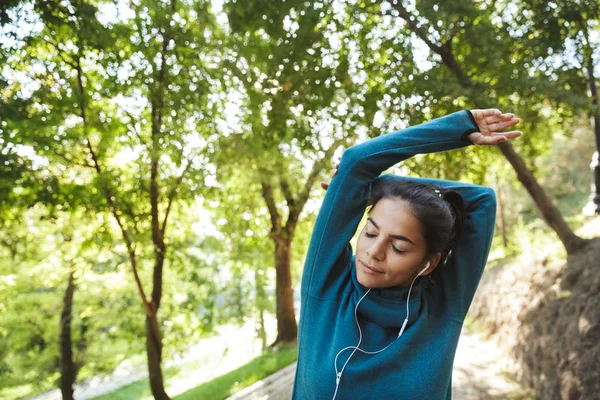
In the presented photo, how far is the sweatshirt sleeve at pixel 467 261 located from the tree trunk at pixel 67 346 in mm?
12837

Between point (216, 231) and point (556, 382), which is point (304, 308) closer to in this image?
point (556, 382)

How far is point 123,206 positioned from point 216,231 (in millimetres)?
4311

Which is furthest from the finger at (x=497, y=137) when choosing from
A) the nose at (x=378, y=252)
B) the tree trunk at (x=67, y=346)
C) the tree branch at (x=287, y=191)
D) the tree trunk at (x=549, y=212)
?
the tree trunk at (x=67, y=346)

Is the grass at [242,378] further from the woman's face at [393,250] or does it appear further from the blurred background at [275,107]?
the woman's face at [393,250]

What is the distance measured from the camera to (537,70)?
6.64 meters

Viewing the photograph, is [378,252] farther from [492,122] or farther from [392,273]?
[492,122]

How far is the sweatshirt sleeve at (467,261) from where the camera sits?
5.11 feet

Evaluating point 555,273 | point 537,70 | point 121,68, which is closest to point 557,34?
point 537,70

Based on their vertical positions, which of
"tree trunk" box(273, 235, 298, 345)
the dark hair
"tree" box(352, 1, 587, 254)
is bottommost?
"tree trunk" box(273, 235, 298, 345)

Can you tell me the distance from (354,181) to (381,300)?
396 mm

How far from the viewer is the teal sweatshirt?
141cm

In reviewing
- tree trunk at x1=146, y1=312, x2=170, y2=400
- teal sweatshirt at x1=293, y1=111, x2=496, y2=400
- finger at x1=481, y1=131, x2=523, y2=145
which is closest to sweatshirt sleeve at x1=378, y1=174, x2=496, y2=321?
teal sweatshirt at x1=293, y1=111, x2=496, y2=400

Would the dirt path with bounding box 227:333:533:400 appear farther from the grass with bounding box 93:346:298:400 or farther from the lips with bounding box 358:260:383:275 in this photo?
the lips with bounding box 358:260:383:275

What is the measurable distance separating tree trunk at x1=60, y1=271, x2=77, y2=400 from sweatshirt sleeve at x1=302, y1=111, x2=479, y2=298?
12.6 m
